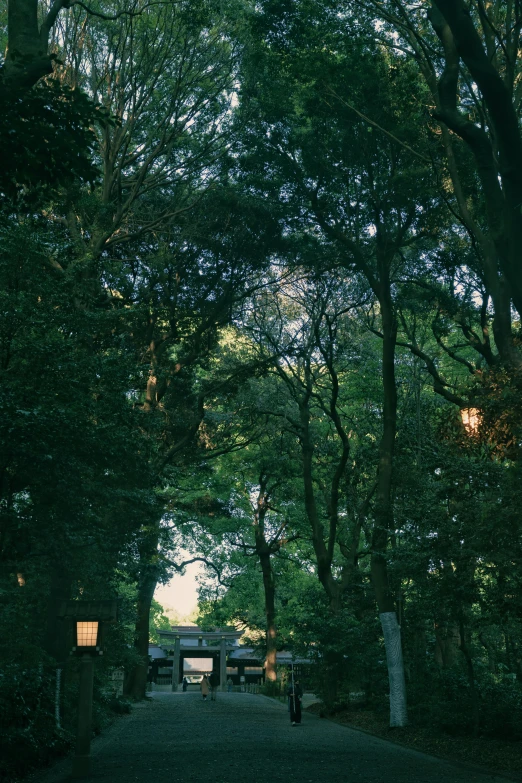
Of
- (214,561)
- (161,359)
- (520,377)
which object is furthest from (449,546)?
(214,561)

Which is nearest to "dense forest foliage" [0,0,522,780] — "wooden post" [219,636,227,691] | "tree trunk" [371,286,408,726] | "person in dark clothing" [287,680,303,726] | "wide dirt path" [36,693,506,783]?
"tree trunk" [371,286,408,726]

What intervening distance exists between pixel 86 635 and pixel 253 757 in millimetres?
3492

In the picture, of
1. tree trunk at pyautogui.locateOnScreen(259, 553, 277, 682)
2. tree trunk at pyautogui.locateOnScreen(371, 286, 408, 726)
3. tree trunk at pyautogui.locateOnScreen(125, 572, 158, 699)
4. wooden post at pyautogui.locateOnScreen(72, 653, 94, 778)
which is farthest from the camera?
tree trunk at pyautogui.locateOnScreen(259, 553, 277, 682)

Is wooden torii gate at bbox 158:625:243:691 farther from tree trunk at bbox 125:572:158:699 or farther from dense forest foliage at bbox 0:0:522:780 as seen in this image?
dense forest foliage at bbox 0:0:522:780

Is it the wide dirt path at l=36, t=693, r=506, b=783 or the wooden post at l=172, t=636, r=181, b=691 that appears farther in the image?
the wooden post at l=172, t=636, r=181, b=691

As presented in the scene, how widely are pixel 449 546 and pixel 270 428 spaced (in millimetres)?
15140

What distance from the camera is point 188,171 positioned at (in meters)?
21.4

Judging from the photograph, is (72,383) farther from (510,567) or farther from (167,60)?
(167,60)

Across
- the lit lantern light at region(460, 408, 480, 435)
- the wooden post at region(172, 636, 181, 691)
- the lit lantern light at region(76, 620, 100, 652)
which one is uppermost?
the lit lantern light at region(460, 408, 480, 435)

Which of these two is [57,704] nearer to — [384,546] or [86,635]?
[86,635]

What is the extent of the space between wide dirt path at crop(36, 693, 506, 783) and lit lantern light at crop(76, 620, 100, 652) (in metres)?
1.80

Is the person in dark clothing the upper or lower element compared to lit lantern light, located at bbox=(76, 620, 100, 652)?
lower

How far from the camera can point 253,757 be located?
13008 mm

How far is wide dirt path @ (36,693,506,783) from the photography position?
10562mm
